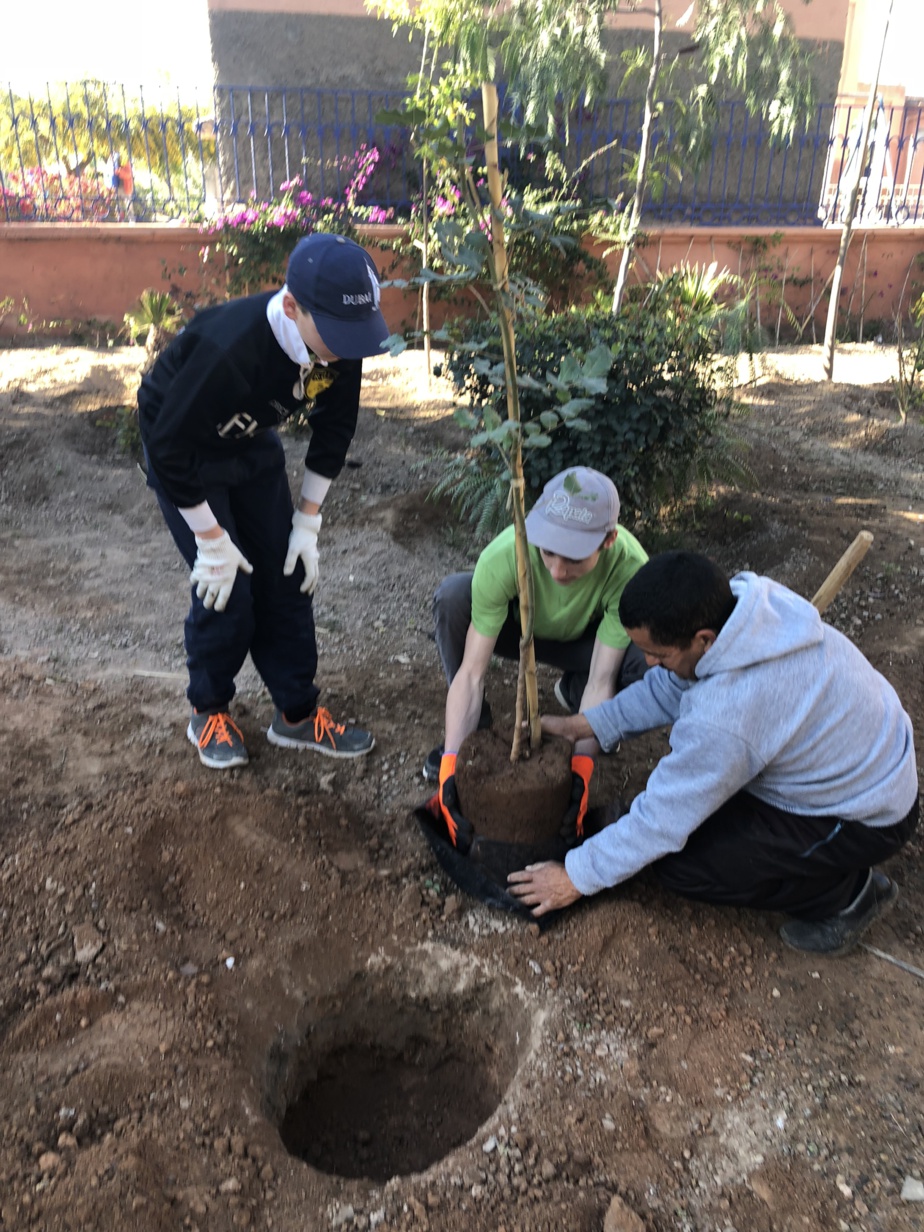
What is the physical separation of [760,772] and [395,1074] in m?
1.18

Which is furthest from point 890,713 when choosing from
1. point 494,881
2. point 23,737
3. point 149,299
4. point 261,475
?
point 149,299

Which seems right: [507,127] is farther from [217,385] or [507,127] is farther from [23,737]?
[23,737]

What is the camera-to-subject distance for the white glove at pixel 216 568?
238 cm

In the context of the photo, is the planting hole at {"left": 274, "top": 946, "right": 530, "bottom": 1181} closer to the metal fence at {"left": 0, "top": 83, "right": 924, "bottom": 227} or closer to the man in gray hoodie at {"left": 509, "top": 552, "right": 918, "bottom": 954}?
the man in gray hoodie at {"left": 509, "top": 552, "right": 918, "bottom": 954}

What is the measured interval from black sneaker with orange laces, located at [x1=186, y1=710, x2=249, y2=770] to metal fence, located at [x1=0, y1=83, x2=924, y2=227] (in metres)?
6.52

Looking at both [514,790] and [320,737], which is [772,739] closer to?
[514,790]

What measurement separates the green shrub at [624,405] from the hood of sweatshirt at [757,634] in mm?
1695

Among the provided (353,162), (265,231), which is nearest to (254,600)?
(265,231)

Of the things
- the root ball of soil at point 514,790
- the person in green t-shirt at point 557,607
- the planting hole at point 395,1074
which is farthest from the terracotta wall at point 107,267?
the planting hole at point 395,1074

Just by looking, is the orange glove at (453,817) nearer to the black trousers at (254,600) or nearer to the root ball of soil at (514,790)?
the root ball of soil at (514,790)

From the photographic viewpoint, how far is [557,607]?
2.57 meters

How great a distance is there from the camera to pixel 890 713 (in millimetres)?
1972

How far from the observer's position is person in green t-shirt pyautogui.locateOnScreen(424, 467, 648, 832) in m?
2.22

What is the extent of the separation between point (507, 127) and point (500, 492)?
221 cm
